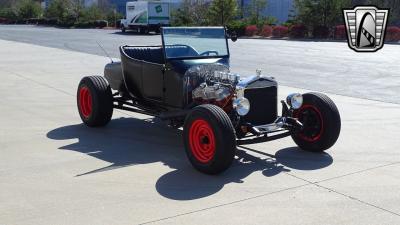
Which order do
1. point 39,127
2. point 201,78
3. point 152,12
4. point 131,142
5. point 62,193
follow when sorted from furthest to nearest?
point 152,12
point 39,127
point 131,142
point 201,78
point 62,193

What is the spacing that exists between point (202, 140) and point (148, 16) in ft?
135

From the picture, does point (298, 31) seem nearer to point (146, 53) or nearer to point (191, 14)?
point (191, 14)

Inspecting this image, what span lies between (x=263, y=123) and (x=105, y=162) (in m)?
1.84

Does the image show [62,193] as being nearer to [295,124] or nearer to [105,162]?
[105,162]

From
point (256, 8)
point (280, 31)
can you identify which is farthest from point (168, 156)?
point (256, 8)

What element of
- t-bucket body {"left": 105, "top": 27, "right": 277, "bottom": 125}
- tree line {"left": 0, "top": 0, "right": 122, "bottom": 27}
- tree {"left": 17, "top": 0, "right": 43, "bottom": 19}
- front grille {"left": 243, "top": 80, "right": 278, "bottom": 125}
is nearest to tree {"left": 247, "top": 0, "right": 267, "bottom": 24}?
tree line {"left": 0, "top": 0, "right": 122, "bottom": 27}

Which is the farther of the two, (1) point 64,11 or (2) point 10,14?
(2) point 10,14

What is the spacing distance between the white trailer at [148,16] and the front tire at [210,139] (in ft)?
132

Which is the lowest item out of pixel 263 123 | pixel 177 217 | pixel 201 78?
pixel 177 217

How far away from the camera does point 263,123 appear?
5980mm

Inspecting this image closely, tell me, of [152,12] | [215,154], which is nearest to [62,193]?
[215,154]

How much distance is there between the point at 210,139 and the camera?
5.22 metres

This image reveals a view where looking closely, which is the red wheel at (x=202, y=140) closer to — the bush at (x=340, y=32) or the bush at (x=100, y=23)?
the bush at (x=340, y=32)

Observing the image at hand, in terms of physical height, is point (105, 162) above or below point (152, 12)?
below
